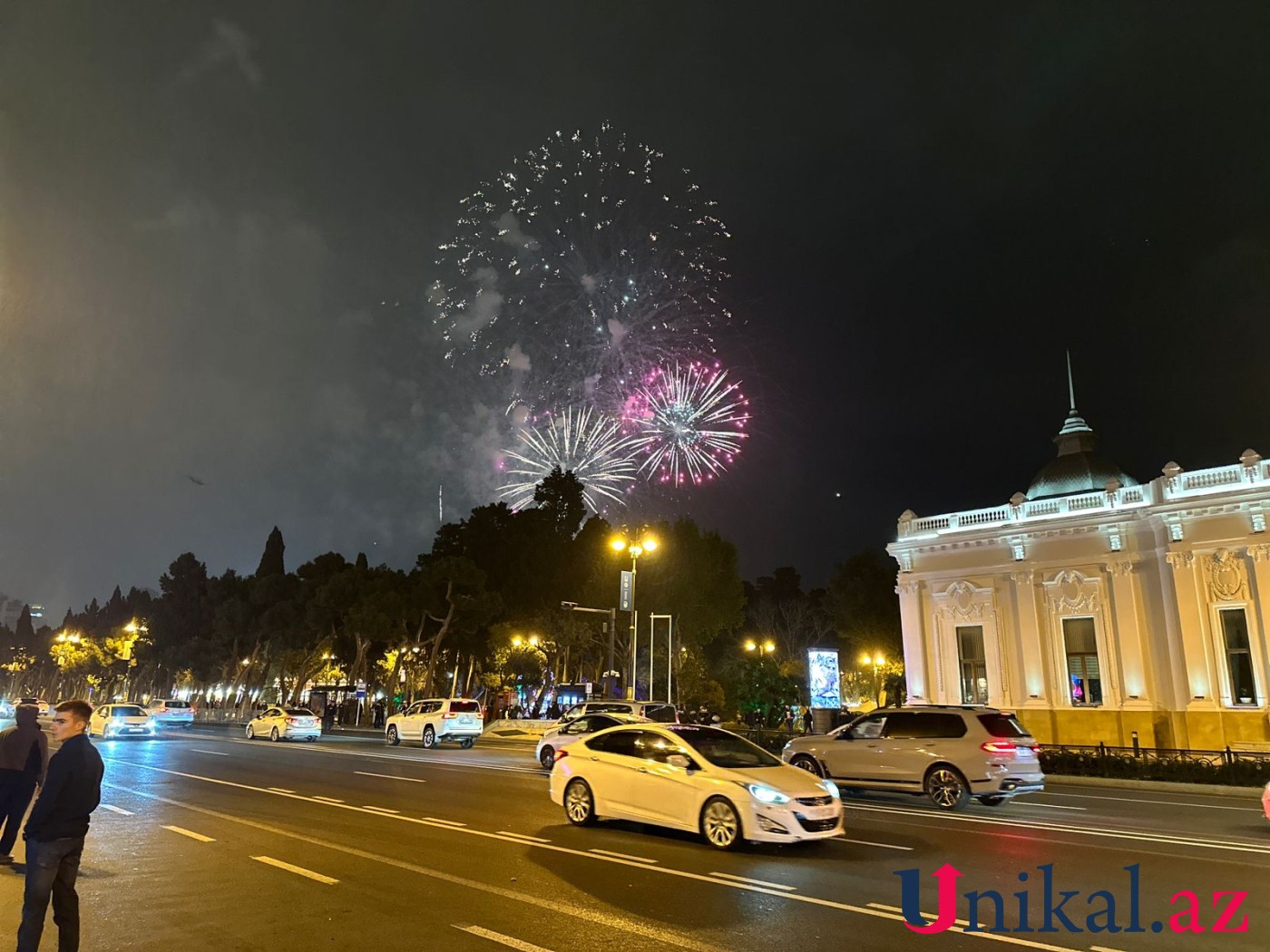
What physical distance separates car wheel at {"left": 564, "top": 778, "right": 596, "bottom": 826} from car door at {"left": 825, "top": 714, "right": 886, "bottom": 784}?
21.6 ft

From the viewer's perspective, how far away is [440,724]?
1331 inches

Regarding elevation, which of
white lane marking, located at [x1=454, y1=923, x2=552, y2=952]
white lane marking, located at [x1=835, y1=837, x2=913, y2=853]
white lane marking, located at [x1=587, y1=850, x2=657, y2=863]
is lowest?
white lane marking, located at [x1=835, y1=837, x2=913, y2=853]

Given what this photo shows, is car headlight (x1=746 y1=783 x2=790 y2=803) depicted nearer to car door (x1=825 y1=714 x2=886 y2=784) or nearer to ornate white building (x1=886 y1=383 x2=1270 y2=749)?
car door (x1=825 y1=714 x2=886 y2=784)

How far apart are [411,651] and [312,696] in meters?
7.31

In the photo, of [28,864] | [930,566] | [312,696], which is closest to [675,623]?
[930,566]

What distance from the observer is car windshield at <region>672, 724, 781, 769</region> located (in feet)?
36.3

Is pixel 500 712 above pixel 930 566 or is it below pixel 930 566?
below

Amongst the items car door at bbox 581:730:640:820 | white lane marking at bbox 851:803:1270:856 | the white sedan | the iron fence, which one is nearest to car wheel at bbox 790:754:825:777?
white lane marking at bbox 851:803:1270:856

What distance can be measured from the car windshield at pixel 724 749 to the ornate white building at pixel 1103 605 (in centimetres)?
2756

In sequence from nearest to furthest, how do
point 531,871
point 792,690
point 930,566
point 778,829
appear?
point 531,871, point 778,829, point 930,566, point 792,690

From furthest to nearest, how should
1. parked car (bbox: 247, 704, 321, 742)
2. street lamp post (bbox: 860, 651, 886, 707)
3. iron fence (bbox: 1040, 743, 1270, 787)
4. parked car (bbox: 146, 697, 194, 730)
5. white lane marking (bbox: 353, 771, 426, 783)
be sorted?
street lamp post (bbox: 860, 651, 886, 707) → parked car (bbox: 146, 697, 194, 730) → parked car (bbox: 247, 704, 321, 742) → iron fence (bbox: 1040, 743, 1270, 787) → white lane marking (bbox: 353, 771, 426, 783)

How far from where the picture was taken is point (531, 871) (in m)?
8.99

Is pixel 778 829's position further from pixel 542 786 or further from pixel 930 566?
pixel 930 566

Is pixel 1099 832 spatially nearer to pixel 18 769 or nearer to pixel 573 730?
pixel 573 730
